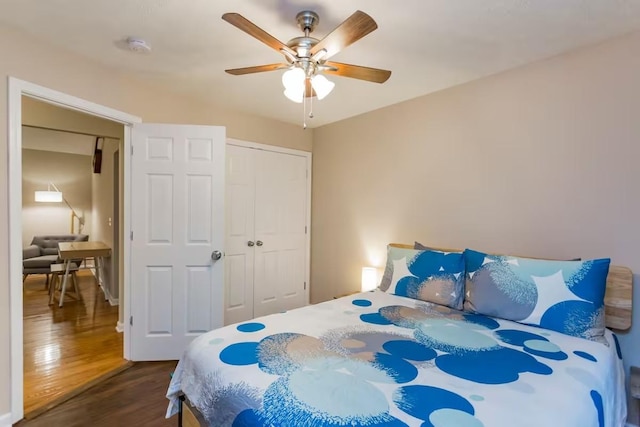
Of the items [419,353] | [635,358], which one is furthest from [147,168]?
[635,358]

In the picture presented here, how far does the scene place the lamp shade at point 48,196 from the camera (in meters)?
6.34

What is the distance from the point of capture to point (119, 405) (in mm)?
2139

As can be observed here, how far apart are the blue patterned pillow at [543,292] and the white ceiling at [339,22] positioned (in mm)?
1331

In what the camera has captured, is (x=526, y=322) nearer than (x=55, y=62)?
Yes

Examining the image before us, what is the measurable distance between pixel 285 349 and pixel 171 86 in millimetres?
2460

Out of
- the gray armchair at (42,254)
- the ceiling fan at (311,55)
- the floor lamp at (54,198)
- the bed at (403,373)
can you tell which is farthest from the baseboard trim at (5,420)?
the floor lamp at (54,198)

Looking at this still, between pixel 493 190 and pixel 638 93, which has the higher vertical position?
pixel 638 93

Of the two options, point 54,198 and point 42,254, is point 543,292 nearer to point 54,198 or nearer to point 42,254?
point 42,254

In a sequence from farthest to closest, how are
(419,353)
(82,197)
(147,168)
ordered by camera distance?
(82,197) < (147,168) < (419,353)

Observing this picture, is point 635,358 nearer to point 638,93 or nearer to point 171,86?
point 638,93

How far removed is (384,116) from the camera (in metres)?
3.20

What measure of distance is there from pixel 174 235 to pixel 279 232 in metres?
1.31

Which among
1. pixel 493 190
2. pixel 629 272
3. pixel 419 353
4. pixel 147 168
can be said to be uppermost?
pixel 147 168

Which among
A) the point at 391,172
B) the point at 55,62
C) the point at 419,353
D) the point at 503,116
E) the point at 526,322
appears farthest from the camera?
the point at 391,172
